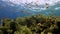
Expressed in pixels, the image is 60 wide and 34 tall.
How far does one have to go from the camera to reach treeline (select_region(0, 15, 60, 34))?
697cm

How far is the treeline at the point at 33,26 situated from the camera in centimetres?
697

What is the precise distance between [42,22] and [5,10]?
7.95m

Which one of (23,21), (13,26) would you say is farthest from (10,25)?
(23,21)

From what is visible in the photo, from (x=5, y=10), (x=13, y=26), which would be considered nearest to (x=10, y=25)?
(x=13, y=26)

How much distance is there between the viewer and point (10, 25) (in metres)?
7.36

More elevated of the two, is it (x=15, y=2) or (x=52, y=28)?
(x=15, y=2)

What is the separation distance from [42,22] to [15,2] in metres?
8.23

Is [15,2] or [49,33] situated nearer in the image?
[49,33]

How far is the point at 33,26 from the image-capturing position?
8.36 metres

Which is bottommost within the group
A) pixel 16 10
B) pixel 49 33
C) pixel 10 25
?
pixel 49 33

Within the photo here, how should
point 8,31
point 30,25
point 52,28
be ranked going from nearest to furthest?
1. point 8,31
2. point 52,28
3. point 30,25

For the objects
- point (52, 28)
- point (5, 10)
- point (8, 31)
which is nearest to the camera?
point (8, 31)

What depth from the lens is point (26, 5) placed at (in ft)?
54.1

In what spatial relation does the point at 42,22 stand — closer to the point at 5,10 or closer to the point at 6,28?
the point at 6,28
